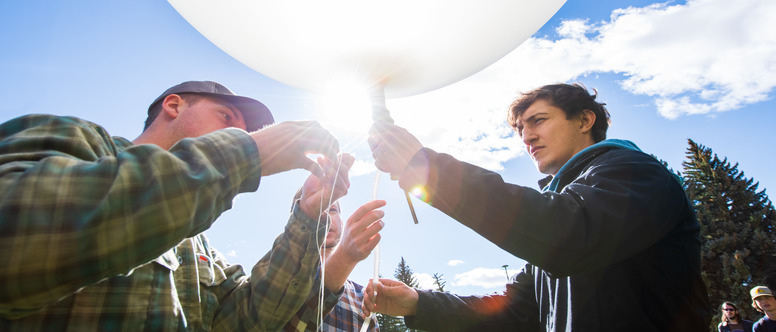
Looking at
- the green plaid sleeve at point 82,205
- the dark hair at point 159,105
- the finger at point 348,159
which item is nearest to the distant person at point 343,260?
the finger at point 348,159

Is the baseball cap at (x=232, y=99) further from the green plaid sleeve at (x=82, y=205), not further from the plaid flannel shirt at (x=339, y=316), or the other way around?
the plaid flannel shirt at (x=339, y=316)

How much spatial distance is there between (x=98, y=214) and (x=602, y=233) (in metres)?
1.39

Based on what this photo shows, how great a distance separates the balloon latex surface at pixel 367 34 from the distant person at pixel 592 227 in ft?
1.18

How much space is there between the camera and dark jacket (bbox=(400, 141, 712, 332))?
124 cm

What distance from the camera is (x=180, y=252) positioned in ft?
4.83

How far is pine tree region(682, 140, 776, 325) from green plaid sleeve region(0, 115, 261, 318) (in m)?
21.4

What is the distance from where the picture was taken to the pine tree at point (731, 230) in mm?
18953

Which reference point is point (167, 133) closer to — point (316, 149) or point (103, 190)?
point (316, 149)

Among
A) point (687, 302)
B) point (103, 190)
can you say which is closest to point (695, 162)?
point (687, 302)

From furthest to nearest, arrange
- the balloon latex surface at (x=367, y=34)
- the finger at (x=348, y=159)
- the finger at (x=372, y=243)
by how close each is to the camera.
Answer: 1. the finger at (x=372, y=243)
2. the finger at (x=348, y=159)
3. the balloon latex surface at (x=367, y=34)

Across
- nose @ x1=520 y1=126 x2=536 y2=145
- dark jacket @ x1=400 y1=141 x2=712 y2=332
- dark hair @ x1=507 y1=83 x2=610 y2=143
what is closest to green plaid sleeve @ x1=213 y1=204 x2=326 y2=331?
dark jacket @ x1=400 y1=141 x2=712 y2=332

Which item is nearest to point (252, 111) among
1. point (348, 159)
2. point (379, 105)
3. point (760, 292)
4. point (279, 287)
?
point (348, 159)

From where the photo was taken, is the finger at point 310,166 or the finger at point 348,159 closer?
the finger at point 310,166

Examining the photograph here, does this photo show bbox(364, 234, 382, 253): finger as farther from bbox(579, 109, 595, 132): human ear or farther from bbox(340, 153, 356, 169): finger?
bbox(579, 109, 595, 132): human ear
